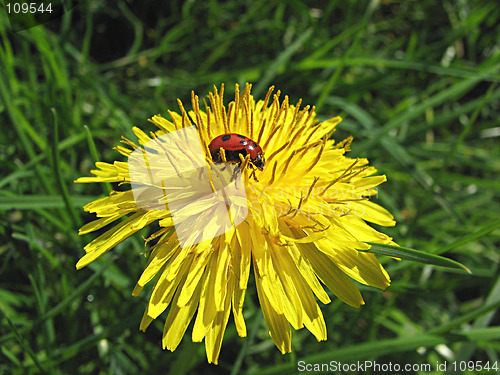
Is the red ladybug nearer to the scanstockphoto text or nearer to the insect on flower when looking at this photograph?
the insect on flower

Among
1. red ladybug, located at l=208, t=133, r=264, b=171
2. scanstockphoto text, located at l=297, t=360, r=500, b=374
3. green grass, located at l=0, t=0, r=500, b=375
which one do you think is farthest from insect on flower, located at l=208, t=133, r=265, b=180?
scanstockphoto text, located at l=297, t=360, r=500, b=374

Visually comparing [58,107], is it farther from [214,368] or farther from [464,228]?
[464,228]

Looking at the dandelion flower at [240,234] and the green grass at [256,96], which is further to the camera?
the green grass at [256,96]

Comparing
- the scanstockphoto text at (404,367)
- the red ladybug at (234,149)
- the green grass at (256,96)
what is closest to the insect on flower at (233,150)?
the red ladybug at (234,149)

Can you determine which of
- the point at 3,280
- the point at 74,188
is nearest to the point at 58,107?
the point at 74,188

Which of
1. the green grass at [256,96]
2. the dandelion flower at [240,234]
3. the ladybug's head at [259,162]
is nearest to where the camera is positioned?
the dandelion flower at [240,234]

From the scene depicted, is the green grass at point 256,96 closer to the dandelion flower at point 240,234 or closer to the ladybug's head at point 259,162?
the dandelion flower at point 240,234

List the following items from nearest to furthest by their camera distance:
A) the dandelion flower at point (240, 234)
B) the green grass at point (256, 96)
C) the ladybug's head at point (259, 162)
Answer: the dandelion flower at point (240, 234) → the ladybug's head at point (259, 162) → the green grass at point (256, 96)
